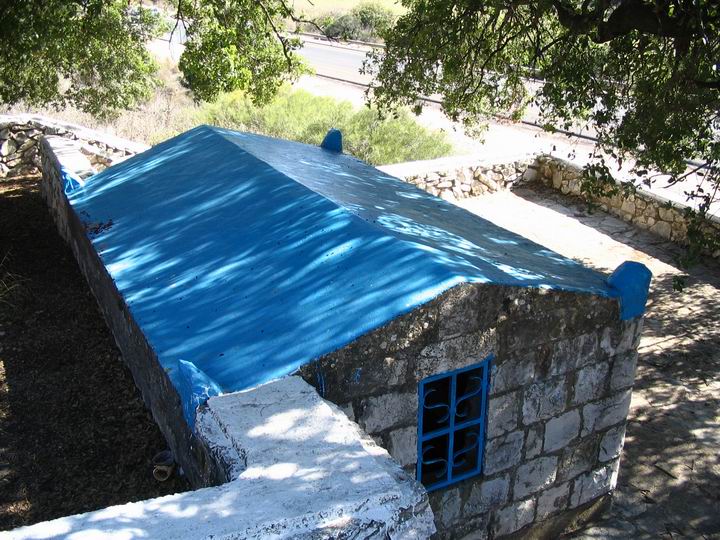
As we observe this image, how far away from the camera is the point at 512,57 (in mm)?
9023

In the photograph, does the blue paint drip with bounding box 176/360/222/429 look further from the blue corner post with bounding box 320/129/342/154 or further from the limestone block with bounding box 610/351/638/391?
the blue corner post with bounding box 320/129/342/154

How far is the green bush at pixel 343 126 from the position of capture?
14477 millimetres

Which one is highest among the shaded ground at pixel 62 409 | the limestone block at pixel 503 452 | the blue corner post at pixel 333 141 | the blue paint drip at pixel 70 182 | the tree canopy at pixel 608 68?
the tree canopy at pixel 608 68

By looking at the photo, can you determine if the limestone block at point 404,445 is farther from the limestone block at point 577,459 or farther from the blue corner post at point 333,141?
the blue corner post at point 333,141

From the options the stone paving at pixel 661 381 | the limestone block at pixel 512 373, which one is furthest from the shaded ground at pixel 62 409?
the stone paving at pixel 661 381

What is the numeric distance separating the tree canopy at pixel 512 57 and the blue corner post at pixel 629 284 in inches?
50.4

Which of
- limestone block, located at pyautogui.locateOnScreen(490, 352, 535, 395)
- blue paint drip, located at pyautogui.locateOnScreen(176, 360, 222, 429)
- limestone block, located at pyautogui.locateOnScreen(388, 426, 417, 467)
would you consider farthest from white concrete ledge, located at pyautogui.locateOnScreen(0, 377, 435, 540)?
limestone block, located at pyautogui.locateOnScreen(490, 352, 535, 395)

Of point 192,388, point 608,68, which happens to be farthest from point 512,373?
point 608,68

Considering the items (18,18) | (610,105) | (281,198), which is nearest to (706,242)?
(610,105)

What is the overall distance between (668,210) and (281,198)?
7394 millimetres

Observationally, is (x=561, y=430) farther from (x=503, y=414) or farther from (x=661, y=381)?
(x=661, y=381)

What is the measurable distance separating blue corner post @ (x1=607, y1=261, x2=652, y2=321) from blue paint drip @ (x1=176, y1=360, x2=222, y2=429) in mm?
2757

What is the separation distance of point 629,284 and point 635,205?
7.28m

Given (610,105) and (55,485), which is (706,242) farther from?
Result: (55,485)
